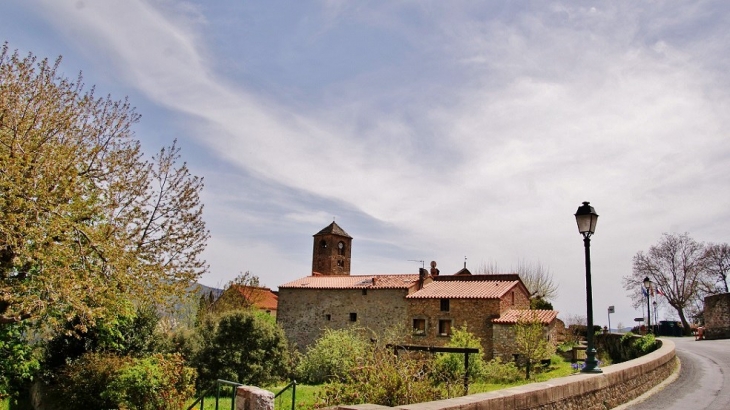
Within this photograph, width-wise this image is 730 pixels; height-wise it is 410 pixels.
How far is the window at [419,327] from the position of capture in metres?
31.7

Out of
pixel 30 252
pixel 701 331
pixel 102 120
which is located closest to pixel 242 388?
pixel 30 252

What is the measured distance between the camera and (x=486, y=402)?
215 inches

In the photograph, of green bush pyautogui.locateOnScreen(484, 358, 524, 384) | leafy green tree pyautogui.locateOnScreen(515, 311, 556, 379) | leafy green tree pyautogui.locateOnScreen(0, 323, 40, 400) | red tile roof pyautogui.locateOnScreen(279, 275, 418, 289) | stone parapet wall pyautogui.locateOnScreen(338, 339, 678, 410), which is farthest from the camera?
red tile roof pyautogui.locateOnScreen(279, 275, 418, 289)

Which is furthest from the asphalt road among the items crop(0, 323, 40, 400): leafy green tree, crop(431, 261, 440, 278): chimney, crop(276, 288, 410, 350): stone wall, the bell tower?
the bell tower

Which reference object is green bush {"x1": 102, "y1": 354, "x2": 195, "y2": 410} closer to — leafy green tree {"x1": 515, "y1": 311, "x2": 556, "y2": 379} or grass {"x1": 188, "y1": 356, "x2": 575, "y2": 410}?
grass {"x1": 188, "y1": 356, "x2": 575, "y2": 410}

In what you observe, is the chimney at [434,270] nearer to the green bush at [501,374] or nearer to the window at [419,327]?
the window at [419,327]

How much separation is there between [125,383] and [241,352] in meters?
8.41

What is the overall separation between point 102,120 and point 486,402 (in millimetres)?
13213

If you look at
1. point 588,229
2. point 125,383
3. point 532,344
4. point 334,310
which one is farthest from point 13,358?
point 334,310

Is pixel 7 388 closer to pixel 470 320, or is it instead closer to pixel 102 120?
pixel 102 120

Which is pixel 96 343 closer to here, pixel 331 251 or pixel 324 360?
pixel 324 360

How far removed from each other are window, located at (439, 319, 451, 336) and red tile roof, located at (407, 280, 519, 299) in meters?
1.52

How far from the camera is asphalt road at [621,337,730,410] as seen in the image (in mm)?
9188

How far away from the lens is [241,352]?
74.0 feet
